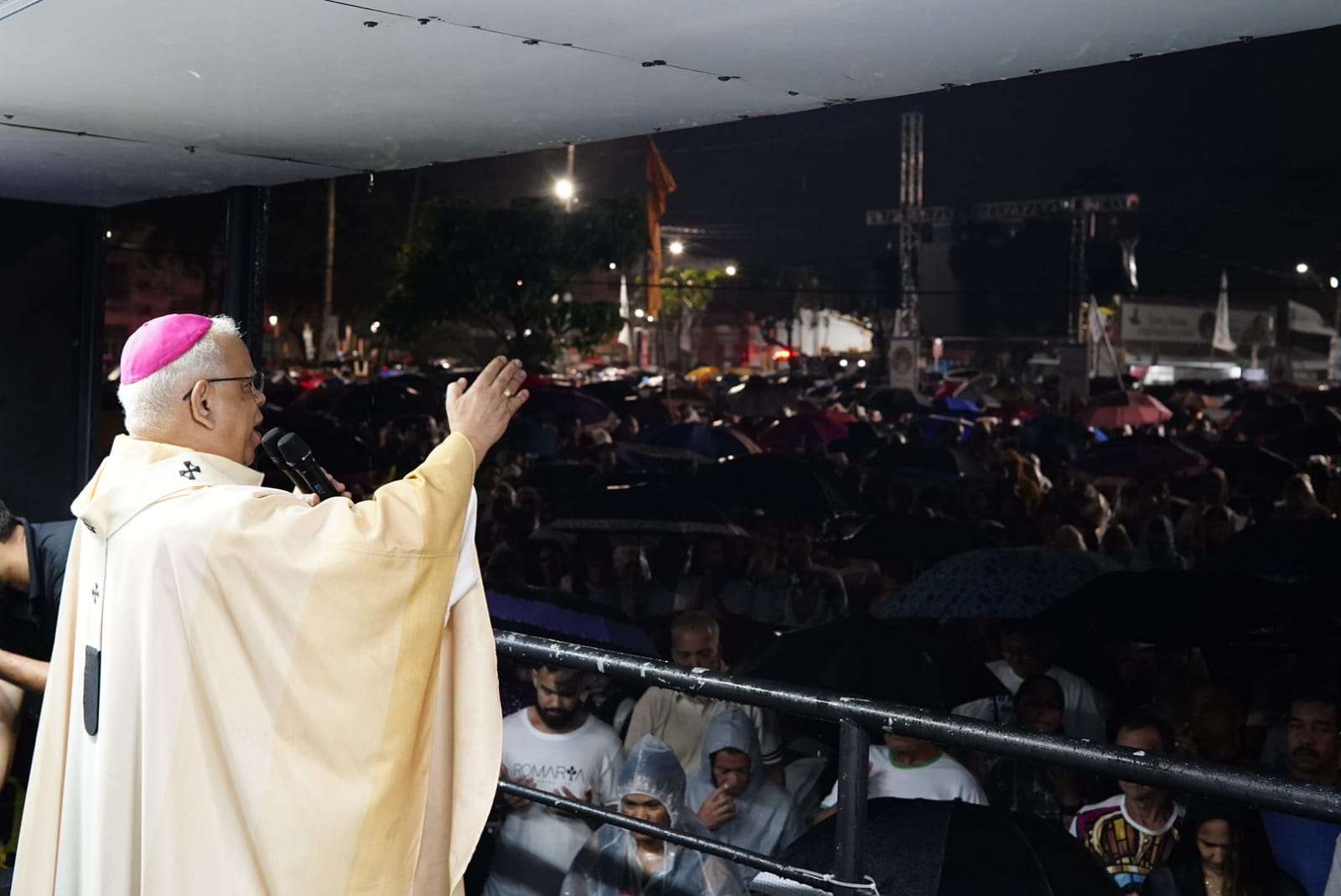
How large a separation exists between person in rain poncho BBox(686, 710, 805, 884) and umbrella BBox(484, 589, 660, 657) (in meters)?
1.51

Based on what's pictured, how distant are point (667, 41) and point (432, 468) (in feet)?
5.80

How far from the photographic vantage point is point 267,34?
12.9 feet

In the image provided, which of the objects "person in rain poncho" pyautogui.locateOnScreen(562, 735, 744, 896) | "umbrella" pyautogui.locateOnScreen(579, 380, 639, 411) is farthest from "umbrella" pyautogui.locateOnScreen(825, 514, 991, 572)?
"umbrella" pyautogui.locateOnScreen(579, 380, 639, 411)

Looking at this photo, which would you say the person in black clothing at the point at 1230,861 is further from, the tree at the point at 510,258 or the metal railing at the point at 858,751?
the tree at the point at 510,258

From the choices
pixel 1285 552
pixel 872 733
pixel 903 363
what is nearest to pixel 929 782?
pixel 872 733

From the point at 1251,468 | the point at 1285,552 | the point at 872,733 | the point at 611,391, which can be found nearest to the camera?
the point at 872,733

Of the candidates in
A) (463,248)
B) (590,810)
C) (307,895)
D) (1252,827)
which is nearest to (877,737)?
(1252,827)

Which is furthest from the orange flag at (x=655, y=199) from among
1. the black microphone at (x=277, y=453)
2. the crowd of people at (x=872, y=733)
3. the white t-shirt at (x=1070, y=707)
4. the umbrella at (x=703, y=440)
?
the black microphone at (x=277, y=453)

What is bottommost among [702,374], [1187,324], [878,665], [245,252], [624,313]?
[878,665]

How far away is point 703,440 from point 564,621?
9.40 metres

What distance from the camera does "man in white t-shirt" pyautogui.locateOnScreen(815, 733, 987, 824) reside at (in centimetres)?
572

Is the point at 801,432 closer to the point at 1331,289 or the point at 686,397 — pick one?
the point at 686,397

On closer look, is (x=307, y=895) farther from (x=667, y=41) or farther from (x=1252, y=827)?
(x=1252, y=827)

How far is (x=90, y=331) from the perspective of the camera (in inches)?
313
